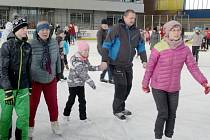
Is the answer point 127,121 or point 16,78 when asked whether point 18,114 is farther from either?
point 127,121

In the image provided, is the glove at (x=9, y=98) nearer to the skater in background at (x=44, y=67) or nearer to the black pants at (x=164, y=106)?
the skater in background at (x=44, y=67)

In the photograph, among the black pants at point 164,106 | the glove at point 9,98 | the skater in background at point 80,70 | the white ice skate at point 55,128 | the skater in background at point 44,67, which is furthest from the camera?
the skater in background at point 80,70

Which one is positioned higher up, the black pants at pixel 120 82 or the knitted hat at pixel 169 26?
the knitted hat at pixel 169 26

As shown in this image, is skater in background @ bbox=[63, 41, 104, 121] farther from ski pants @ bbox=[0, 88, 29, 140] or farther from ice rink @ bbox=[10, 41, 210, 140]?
ski pants @ bbox=[0, 88, 29, 140]

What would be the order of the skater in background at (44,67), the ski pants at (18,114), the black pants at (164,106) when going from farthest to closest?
the skater in background at (44,67), the black pants at (164,106), the ski pants at (18,114)

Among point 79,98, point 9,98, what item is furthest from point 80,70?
point 9,98

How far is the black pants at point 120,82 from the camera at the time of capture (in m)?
5.19

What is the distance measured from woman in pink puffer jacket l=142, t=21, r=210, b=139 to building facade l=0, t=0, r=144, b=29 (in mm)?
32453

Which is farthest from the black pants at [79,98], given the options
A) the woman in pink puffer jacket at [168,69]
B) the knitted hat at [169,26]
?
the knitted hat at [169,26]

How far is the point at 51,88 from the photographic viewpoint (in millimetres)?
4324

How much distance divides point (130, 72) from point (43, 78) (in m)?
1.45

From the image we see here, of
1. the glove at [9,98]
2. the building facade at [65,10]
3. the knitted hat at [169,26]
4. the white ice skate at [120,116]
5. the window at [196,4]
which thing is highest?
the window at [196,4]

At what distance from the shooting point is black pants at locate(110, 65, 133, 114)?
5.19m

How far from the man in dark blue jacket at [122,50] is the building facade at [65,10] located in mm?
31143
